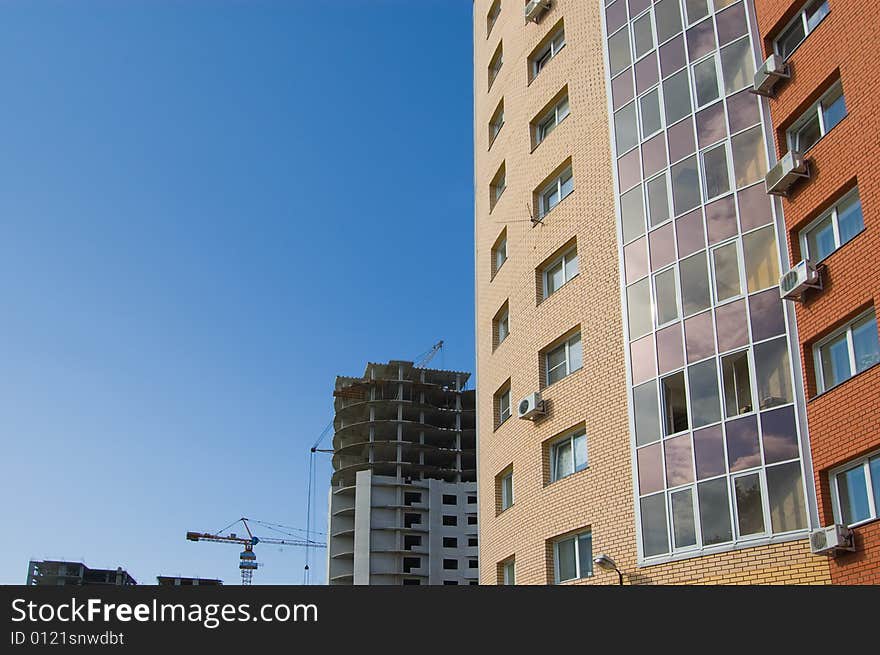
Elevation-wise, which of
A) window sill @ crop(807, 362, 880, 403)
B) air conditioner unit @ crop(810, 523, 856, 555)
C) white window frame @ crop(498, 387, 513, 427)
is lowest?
air conditioner unit @ crop(810, 523, 856, 555)

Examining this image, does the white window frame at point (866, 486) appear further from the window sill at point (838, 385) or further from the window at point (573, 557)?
the window at point (573, 557)

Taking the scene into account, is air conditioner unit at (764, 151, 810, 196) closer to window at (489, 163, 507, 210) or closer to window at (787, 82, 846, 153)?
window at (787, 82, 846, 153)

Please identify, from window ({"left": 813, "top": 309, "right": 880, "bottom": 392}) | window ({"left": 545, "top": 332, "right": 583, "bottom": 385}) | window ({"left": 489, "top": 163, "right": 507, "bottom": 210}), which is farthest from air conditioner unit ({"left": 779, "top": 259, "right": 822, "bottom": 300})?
window ({"left": 489, "top": 163, "right": 507, "bottom": 210})

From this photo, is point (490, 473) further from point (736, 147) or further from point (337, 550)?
point (337, 550)

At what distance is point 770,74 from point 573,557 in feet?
43.3

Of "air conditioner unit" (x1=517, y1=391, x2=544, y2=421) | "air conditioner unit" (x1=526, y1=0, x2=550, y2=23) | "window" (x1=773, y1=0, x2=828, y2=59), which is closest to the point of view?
"window" (x1=773, y1=0, x2=828, y2=59)

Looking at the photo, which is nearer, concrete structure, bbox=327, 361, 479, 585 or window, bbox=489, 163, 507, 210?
window, bbox=489, 163, 507, 210

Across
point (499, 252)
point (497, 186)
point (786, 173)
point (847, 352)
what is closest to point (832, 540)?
point (847, 352)

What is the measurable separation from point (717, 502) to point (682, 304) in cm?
493

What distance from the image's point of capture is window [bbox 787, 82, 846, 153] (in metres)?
21.6

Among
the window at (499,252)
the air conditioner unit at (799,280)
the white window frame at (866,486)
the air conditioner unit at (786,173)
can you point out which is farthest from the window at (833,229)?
the window at (499,252)

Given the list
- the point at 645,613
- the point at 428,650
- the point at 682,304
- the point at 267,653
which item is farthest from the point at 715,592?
the point at 682,304

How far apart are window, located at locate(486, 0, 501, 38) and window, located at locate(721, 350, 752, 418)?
2115 cm

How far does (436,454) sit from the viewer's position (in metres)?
130
